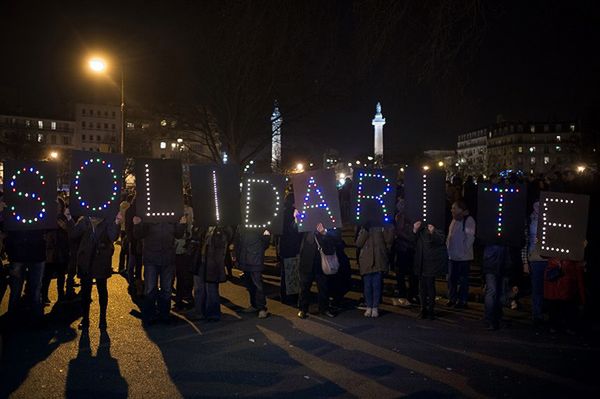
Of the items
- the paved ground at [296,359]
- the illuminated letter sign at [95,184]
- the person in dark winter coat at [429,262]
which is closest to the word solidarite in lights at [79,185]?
the illuminated letter sign at [95,184]

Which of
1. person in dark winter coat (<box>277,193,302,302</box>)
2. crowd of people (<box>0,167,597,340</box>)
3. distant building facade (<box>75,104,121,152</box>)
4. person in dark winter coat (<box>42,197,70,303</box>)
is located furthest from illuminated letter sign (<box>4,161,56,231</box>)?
distant building facade (<box>75,104,121,152</box>)

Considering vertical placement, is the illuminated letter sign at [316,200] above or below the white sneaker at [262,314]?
above

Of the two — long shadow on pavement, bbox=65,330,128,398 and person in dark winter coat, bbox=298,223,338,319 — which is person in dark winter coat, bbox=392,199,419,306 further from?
long shadow on pavement, bbox=65,330,128,398

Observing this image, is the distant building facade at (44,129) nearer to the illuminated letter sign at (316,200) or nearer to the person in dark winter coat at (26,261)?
the person in dark winter coat at (26,261)

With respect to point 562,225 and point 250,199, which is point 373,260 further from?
point 562,225

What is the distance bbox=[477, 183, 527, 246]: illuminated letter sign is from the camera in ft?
28.0

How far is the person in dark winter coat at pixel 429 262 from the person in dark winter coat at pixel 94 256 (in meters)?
5.00

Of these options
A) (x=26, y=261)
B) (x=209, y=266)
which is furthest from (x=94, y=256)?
(x=209, y=266)

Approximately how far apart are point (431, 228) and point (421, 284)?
0.98 metres

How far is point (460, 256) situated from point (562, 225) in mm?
Result: 1995

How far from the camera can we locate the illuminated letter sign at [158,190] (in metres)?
8.61

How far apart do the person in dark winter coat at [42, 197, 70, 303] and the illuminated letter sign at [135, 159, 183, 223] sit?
1.99 m

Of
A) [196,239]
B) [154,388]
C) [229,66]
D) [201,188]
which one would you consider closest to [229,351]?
[154,388]

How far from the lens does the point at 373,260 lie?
917 centimetres
